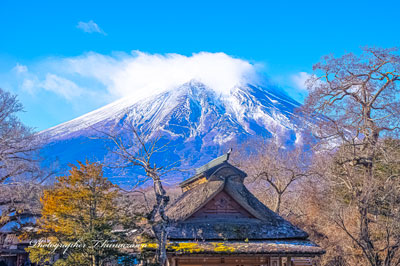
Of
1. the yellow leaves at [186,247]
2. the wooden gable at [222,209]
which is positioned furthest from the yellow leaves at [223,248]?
the wooden gable at [222,209]

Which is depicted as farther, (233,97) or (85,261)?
(233,97)

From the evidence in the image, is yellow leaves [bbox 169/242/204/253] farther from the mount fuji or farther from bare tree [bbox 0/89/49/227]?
the mount fuji

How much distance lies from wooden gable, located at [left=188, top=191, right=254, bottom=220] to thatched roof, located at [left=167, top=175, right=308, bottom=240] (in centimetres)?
19

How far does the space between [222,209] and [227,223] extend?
0.68m

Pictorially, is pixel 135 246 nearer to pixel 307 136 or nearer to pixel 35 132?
pixel 35 132

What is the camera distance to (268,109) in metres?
142

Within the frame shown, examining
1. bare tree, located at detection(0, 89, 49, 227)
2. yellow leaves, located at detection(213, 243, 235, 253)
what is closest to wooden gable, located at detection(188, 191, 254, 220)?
yellow leaves, located at detection(213, 243, 235, 253)

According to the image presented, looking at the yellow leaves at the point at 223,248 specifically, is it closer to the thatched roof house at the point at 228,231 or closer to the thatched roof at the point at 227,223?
the thatched roof house at the point at 228,231

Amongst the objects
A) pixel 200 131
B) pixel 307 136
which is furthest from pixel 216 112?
pixel 307 136

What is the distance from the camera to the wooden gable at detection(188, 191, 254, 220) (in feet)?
49.2

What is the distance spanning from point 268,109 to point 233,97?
28999 millimetres

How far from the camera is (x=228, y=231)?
46.8 ft

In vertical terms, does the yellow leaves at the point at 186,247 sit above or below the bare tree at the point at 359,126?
below

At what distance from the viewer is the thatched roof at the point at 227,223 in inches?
555
